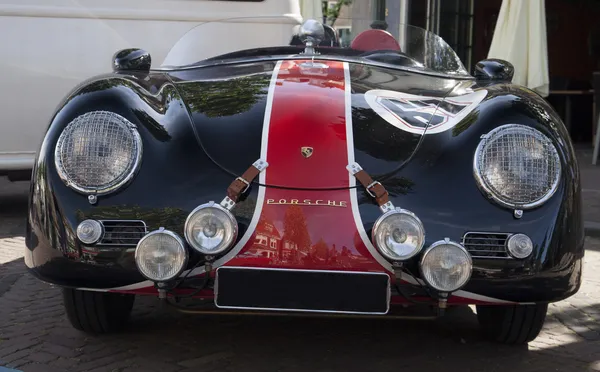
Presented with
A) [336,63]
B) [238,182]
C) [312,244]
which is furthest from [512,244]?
[336,63]

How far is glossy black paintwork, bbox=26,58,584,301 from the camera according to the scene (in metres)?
2.93

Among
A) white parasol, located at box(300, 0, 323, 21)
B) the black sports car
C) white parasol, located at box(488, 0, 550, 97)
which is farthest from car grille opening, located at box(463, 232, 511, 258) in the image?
white parasol, located at box(300, 0, 323, 21)

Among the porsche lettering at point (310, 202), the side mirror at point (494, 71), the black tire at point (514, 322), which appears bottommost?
the black tire at point (514, 322)

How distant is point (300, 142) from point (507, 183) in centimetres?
76

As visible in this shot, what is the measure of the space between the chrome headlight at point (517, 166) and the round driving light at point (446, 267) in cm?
28

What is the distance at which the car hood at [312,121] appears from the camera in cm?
304

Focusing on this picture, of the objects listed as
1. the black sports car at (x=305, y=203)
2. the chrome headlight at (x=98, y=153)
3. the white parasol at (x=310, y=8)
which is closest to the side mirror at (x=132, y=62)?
the black sports car at (x=305, y=203)

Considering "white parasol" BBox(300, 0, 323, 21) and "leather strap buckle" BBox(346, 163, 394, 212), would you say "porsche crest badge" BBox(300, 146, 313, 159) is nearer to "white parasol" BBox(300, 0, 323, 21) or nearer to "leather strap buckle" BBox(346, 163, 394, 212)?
"leather strap buckle" BBox(346, 163, 394, 212)

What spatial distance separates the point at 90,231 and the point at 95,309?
626 millimetres

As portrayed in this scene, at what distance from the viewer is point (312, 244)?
2844mm

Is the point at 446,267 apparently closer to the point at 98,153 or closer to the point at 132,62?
the point at 98,153

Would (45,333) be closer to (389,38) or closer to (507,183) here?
(507,183)

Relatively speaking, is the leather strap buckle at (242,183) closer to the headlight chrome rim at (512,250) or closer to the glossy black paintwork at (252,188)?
the glossy black paintwork at (252,188)

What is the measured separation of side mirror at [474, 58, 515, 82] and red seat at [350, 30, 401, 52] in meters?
0.60
